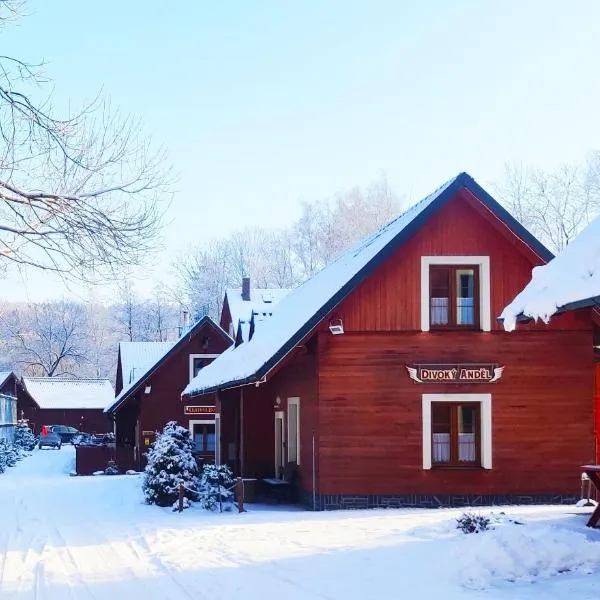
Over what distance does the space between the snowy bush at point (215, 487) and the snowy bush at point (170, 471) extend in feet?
0.96

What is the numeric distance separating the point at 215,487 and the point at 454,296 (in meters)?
6.51

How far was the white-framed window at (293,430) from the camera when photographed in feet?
72.9

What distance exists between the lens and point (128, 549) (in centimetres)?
1452

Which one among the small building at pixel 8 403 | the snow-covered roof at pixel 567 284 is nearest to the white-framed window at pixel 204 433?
the small building at pixel 8 403

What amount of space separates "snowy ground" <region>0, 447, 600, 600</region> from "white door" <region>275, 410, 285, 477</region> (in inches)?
190

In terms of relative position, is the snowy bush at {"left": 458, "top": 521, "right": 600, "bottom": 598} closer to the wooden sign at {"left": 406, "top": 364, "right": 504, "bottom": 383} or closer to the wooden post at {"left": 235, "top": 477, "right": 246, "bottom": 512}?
the wooden post at {"left": 235, "top": 477, "right": 246, "bottom": 512}

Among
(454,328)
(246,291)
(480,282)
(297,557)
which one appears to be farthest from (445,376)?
(246,291)

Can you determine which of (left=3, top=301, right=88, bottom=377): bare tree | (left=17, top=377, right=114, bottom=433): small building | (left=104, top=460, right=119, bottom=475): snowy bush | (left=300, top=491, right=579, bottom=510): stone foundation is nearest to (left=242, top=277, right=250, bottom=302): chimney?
(left=104, top=460, right=119, bottom=475): snowy bush

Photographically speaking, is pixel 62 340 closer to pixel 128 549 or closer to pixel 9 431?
pixel 9 431

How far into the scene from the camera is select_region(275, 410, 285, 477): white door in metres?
24.7

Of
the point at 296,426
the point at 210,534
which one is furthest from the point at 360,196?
the point at 210,534

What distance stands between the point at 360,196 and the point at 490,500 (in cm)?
4141

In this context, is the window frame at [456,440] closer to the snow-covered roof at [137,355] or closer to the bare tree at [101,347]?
the snow-covered roof at [137,355]

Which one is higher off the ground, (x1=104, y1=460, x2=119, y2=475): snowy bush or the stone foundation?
the stone foundation
